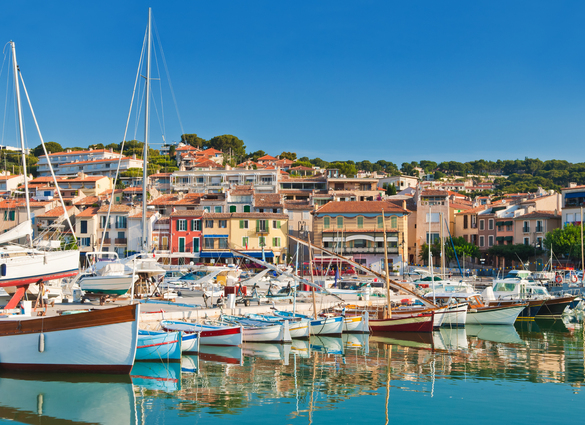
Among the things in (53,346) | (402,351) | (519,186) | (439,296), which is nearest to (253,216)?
(439,296)

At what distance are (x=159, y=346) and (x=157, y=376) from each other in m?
1.71

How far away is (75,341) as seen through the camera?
63.7 feet

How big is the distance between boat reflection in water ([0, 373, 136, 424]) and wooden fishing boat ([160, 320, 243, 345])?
5748mm

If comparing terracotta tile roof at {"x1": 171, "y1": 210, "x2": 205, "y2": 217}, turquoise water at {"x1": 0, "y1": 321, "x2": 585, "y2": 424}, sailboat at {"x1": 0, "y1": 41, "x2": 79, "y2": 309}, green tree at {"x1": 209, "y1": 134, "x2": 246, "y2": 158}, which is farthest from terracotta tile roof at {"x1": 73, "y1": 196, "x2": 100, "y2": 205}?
green tree at {"x1": 209, "y1": 134, "x2": 246, "y2": 158}

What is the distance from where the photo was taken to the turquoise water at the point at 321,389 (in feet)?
52.6

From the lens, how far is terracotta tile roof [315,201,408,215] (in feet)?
225

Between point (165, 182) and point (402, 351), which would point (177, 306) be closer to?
point (402, 351)

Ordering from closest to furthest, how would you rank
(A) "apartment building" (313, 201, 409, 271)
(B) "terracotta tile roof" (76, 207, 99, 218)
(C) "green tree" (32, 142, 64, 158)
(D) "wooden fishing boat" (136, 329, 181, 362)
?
(D) "wooden fishing boat" (136, 329, 181, 362) < (A) "apartment building" (313, 201, 409, 271) < (B) "terracotta tile roof" (76, 207, 99, 218) < (C) "green tree" (32, 142, 64, 158)

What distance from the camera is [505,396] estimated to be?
1809cm

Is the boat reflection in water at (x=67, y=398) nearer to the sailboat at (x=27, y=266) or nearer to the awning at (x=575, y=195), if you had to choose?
the sailboat at (x=27, y=266)

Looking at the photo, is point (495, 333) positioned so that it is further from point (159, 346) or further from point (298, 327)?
point (159, 346)

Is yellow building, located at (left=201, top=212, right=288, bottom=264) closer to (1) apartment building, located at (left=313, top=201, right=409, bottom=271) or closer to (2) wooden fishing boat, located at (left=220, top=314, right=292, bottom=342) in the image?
(1) apartment building, located at (left=313, top=201, right=409, bottom=271)

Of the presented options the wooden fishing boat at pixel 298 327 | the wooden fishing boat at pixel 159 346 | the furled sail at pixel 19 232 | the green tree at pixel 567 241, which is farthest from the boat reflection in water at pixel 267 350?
the green tree at pixel 567 241

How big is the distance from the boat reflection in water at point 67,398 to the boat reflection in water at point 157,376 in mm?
588
